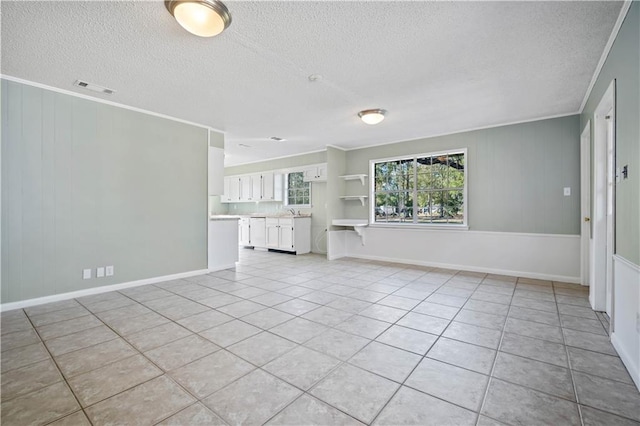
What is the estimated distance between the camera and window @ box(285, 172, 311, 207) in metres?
7.45

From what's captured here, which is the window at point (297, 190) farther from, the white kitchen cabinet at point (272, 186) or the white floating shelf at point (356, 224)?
the white floating shelf at point (356, 224)

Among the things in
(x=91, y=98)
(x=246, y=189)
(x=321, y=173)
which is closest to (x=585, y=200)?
(x=321, y=173)

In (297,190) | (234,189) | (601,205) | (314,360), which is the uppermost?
(234,189)

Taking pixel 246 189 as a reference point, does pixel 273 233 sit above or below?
below

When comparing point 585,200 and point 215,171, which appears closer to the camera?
point 585,200

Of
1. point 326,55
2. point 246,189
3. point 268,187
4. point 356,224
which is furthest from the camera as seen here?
point 246,189

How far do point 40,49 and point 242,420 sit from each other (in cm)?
350

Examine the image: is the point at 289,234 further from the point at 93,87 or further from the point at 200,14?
the point at 200,14

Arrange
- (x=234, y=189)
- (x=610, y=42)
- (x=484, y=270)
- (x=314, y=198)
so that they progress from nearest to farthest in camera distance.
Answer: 1. (x=610, y=42)
2. (x=484, y=270)
3. (x=314, y=198)
4. (x=234, y=189)

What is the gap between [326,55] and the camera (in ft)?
8.78

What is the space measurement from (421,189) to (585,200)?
246cm

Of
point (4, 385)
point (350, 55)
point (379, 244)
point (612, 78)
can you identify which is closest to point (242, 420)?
point (4, 385)

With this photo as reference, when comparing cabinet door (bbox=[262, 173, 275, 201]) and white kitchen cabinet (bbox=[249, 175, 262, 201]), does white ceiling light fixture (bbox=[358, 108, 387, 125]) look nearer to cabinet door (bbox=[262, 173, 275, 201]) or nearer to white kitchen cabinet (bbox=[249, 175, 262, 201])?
cabinet door (bbox=[262, 173, 275, 201])

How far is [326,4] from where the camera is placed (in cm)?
202
